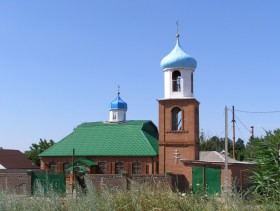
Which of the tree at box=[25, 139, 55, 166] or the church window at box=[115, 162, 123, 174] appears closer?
the church window at box=[115, 162, 123, 174]

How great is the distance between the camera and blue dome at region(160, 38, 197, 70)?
35.3m

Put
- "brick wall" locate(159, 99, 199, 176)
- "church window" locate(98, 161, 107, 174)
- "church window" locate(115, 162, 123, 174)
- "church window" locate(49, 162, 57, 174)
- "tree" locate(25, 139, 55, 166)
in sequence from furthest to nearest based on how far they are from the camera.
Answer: "tree" locate(25, 139, 55, 166) < "church window" locate(49, 162, 57, 174) < "church window" locate(98, 161, 107, 174) < "church window" locate(115, 162, 123, 174) < "brick wall" locate(159, 99, 199, 176)

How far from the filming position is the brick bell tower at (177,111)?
116 feet

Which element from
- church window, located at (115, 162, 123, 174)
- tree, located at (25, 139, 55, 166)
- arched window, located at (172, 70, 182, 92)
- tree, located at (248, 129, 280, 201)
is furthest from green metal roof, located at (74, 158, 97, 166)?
tree, located at (248, 129, 280, 201)

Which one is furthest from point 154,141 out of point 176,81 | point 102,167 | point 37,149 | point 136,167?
point 37,149

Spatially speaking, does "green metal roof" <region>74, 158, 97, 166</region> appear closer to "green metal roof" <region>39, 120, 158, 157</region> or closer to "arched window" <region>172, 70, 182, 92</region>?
"green metal roof" <region>39, 120, 158, 157</region>

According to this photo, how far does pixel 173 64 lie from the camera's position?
116 feet

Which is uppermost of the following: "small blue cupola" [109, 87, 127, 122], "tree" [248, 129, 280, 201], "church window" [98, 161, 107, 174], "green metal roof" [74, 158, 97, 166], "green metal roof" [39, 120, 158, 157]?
"small blue cupola" [109, 87, 127, 122]

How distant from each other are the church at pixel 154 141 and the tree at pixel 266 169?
19.7 meters

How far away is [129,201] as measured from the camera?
8.25 metres

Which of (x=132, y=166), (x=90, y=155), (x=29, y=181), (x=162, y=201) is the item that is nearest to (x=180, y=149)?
→ (x=132, y=166)

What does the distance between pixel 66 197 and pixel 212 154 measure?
31292 mm

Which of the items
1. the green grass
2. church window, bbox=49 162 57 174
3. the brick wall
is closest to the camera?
the green grass

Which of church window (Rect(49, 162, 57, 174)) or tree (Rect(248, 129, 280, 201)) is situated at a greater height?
tree (Rect(248, 129, 280, 201))
